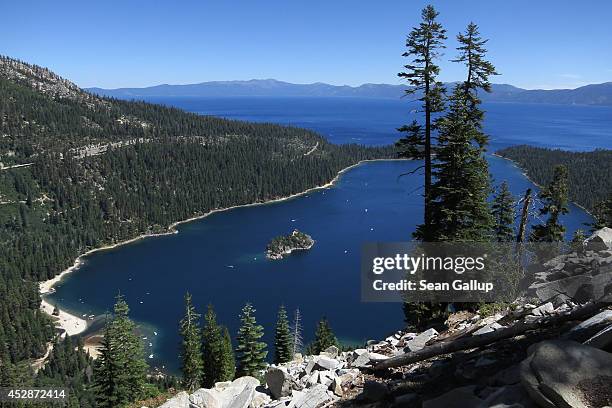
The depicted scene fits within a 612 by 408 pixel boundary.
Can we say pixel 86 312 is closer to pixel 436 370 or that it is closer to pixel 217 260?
pixel 217 260

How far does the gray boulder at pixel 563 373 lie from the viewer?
231 inches

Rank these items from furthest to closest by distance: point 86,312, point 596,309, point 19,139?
point 19,139 < point 86,312 < point 596,309

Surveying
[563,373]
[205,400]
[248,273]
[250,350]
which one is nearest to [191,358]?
[250,350]

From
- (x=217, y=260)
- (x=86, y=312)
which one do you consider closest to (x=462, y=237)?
(x=86, y=312)

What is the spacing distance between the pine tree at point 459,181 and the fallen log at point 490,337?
1108 cm

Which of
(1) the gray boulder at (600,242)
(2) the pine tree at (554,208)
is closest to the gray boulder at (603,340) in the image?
(1) the gray boulder at (600,242)

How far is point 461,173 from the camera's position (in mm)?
22062

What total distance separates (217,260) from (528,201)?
111m

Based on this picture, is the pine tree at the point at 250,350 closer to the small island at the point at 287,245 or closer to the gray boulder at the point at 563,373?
the gray boulder at the point at 563,373

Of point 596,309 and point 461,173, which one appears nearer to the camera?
point 596,309

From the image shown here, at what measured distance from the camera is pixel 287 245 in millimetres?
131125

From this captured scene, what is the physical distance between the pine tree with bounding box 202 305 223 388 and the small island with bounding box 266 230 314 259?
78613mm

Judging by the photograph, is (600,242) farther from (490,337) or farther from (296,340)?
(296,340)

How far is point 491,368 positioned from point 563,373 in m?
3.20
